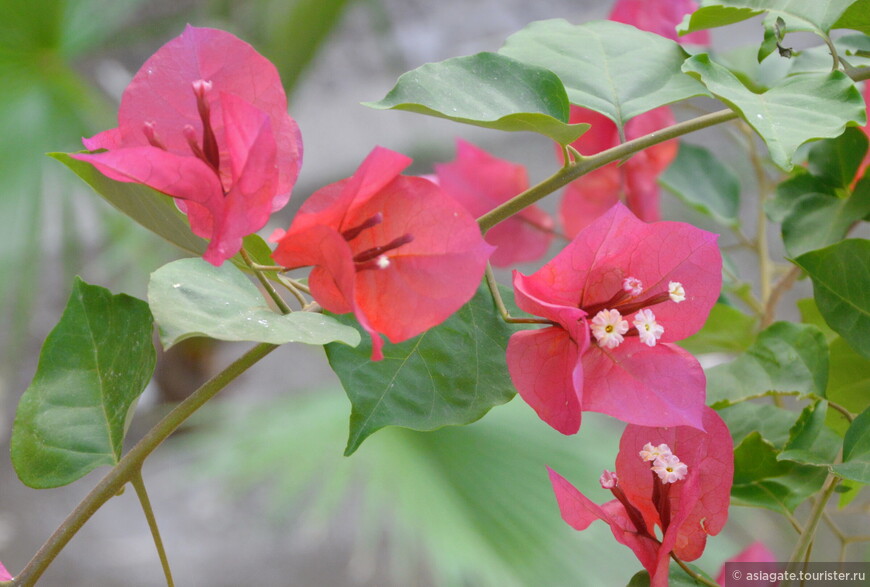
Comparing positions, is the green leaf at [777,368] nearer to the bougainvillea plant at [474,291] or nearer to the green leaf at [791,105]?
the bougainvillea plant at [474,291]

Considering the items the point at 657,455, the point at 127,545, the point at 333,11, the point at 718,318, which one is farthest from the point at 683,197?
the point at 127,545

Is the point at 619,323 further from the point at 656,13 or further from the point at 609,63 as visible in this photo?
the point at 656,13

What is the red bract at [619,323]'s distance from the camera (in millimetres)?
238

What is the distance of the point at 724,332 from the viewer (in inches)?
18.5

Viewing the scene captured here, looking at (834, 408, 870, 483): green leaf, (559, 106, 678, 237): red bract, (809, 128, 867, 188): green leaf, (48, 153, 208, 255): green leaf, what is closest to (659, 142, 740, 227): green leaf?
(559, 106, 678, 237): red bract

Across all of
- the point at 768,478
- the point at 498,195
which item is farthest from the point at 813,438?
the point at 498,195

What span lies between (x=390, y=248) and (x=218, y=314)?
53 millimetres

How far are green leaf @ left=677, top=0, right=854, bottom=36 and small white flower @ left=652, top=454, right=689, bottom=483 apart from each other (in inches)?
6.6

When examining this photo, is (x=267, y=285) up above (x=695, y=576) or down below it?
above

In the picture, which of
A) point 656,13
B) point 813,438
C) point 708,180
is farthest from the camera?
point 708,180

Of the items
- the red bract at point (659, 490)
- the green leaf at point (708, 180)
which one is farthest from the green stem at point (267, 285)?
the green leaf at point (708, 180)

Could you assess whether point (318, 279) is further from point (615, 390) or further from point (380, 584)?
point (380, 584)

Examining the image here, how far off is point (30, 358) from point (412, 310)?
206 centimetres

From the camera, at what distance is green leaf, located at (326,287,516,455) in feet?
0.78
